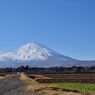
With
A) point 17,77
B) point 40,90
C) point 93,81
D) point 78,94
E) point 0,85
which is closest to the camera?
point 78,94

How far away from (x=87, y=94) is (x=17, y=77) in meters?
10.1

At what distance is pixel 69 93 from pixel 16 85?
24.7 ft

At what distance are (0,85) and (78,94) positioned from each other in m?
13.0

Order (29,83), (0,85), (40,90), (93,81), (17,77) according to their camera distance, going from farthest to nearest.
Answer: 1. (93,81)
2. (0,85)
3. (17,77)
4. (29,83)
5. (40,90)

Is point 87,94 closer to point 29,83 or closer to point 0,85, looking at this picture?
point 29,83

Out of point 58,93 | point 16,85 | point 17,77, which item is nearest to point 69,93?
point 58,93

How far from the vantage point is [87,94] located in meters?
21.0

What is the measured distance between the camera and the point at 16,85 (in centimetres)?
2786

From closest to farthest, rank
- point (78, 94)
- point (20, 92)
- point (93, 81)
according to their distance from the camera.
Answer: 1. point (78, 94)
2. point (20, 92)
3. point (93, 81)

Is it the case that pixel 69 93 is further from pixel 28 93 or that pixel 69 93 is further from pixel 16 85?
pixel 16 85

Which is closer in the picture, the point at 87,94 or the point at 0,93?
the point at 87,94

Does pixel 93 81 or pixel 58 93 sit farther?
pixel 93 81

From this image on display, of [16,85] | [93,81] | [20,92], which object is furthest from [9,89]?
[93,81]

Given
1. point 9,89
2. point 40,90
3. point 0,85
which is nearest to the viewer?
point 40,90
